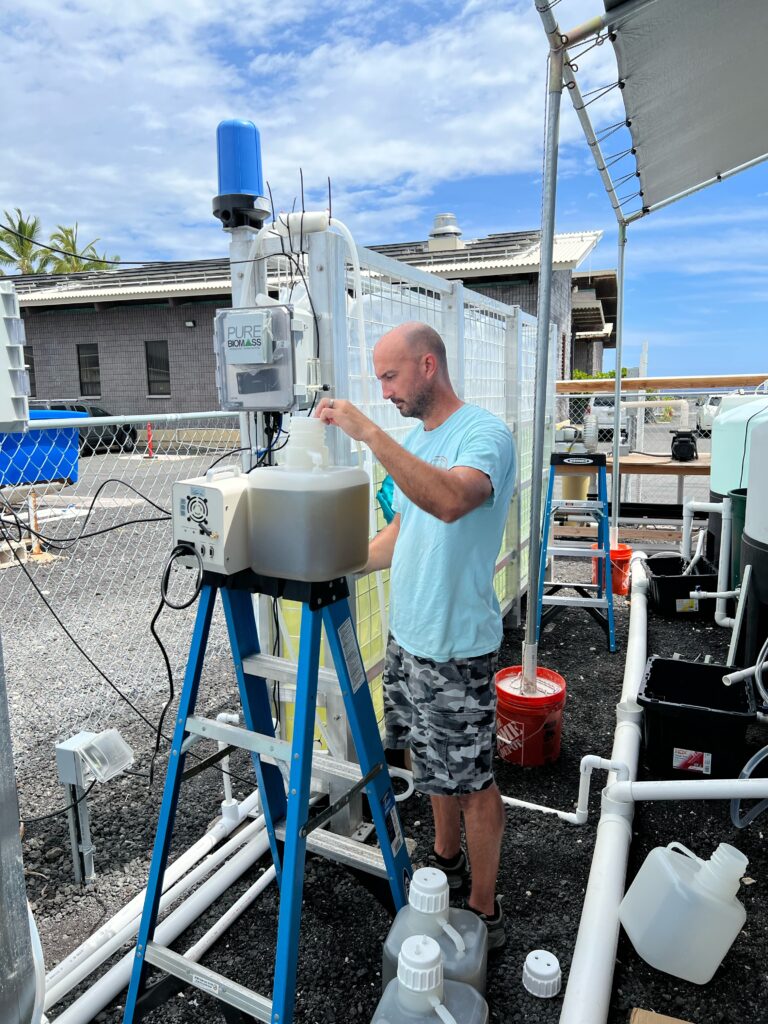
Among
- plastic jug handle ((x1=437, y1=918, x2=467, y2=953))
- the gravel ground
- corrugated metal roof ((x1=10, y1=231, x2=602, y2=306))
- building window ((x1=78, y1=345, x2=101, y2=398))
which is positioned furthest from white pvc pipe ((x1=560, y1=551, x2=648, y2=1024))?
building window ((x1=78, y1=345, x2=101, y2=398))

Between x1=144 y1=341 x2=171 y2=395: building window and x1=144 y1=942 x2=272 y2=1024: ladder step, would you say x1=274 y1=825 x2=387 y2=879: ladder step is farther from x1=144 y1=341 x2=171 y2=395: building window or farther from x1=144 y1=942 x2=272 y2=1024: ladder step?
x1=144 y1=341 x2=171 y2=395: building window

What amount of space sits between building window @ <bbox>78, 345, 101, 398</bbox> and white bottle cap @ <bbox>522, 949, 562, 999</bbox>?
738 inches

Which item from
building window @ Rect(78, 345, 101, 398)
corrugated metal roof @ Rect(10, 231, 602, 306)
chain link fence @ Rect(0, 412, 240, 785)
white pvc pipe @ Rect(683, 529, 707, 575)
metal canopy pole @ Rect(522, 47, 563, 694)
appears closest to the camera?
metal canopy pole @ Rect(522, 47, 563, 694)

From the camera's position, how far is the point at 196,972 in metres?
1.60

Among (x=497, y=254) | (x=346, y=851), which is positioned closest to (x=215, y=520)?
(x=346, y=851)

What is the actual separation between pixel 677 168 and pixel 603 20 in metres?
2.16

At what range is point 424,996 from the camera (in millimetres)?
1409

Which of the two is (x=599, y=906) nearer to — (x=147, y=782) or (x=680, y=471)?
(x=147, y=782)

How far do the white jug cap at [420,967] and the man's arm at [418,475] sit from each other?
948 mm

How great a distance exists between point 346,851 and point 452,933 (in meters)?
0.51

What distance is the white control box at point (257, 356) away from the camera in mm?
1904

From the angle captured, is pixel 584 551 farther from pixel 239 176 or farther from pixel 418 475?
pixel 239 176

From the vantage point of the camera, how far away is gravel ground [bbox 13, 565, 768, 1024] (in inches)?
73.7

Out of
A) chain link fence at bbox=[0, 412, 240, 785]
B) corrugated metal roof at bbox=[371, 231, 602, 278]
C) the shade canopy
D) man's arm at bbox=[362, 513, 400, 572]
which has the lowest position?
chain link fence at bbox=[0, 412, 240, 785]
